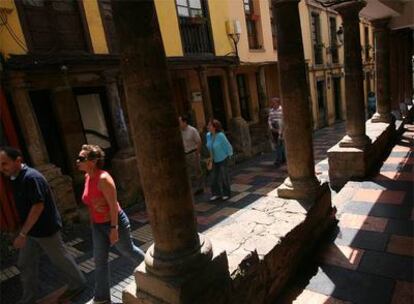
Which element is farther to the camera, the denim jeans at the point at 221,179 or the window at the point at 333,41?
the window at the point at 333,41

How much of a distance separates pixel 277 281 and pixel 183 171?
1427mm

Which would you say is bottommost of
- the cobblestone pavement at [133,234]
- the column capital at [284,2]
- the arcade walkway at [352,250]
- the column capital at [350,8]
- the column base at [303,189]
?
the cobblestone pavement at [133,234]

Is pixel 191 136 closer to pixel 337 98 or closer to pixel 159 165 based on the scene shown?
pixel 159 165

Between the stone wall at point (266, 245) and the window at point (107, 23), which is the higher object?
the window at point (107, 23)

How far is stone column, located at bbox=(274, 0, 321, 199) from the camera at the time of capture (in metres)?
3.24


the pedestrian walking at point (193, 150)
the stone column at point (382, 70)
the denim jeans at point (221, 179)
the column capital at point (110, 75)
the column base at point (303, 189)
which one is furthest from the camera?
the stone column at point (382, 70)

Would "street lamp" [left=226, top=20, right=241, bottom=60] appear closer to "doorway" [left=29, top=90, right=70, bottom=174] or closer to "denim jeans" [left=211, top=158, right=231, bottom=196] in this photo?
"denim jeans" [left=211, top=158, right=231, bottom=196]

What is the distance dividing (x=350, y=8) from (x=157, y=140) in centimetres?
445

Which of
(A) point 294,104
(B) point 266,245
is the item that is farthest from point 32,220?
(A) point 294,104

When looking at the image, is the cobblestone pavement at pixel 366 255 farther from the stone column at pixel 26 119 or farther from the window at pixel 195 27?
the window at pixel 195 27

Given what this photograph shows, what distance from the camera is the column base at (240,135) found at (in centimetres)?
1062

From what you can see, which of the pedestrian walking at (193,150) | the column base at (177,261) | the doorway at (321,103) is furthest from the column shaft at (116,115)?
the doorway at (321,103)

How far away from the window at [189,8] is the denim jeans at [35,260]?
303 inches

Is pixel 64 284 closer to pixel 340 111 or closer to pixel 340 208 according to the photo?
pixel 340 208
